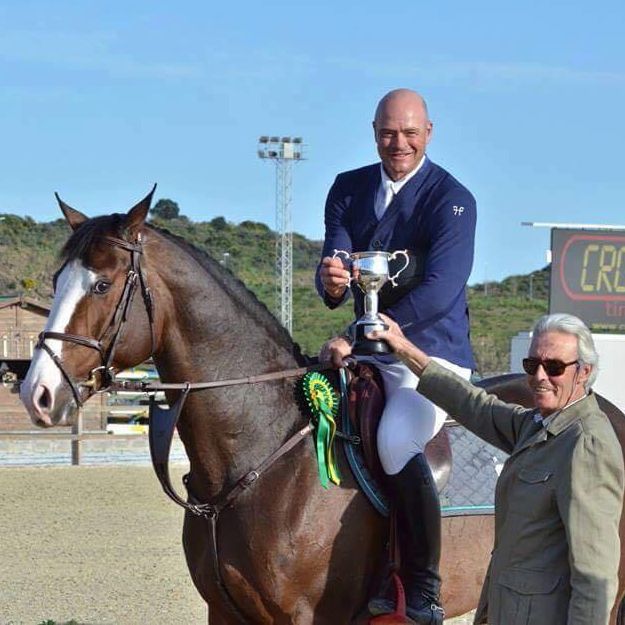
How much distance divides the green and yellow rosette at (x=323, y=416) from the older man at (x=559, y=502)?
3.75 ft

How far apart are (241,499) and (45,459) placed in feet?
57.0

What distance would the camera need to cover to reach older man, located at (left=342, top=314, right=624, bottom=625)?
3.45 meters

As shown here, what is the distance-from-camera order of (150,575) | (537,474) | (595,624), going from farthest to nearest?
(150,575) < (537,474) < (595,624)

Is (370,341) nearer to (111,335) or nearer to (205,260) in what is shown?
(205,260)

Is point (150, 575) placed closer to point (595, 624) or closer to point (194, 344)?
point (194, 344)

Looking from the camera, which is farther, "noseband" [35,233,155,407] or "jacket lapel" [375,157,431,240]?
"jacket lapel" [375,157,431,240]

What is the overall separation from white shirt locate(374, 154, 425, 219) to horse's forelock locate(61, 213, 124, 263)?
122 cm

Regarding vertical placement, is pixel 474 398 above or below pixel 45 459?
above

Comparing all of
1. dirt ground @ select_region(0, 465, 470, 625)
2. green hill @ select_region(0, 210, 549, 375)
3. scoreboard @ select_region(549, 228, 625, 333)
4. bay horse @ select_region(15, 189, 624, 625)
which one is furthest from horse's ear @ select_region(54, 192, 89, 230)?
green hill @ select_region(0, 210, 549, 375)

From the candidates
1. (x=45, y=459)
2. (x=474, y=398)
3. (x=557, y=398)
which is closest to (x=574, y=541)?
(x=557, y=398)

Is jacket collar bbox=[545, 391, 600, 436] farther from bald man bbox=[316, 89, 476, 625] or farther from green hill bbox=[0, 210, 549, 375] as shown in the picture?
green hill bbox=[0, 210, 549, 375]

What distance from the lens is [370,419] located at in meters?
5.01

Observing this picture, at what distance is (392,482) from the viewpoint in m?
4.94

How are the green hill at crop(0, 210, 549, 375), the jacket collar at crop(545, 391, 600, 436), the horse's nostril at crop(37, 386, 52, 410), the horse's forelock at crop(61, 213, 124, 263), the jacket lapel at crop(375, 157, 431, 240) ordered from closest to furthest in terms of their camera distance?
the jacket collar at crop(545, 391, 600, 436)
the horse's nostril at crop(37, 386, 52, 410)
the horse's forelock at crop(61, 213, 124, 263)
the jacket lapel at crop(375, 157, 431, 240)
the green hill at crop(0, 210, 549, 375)
